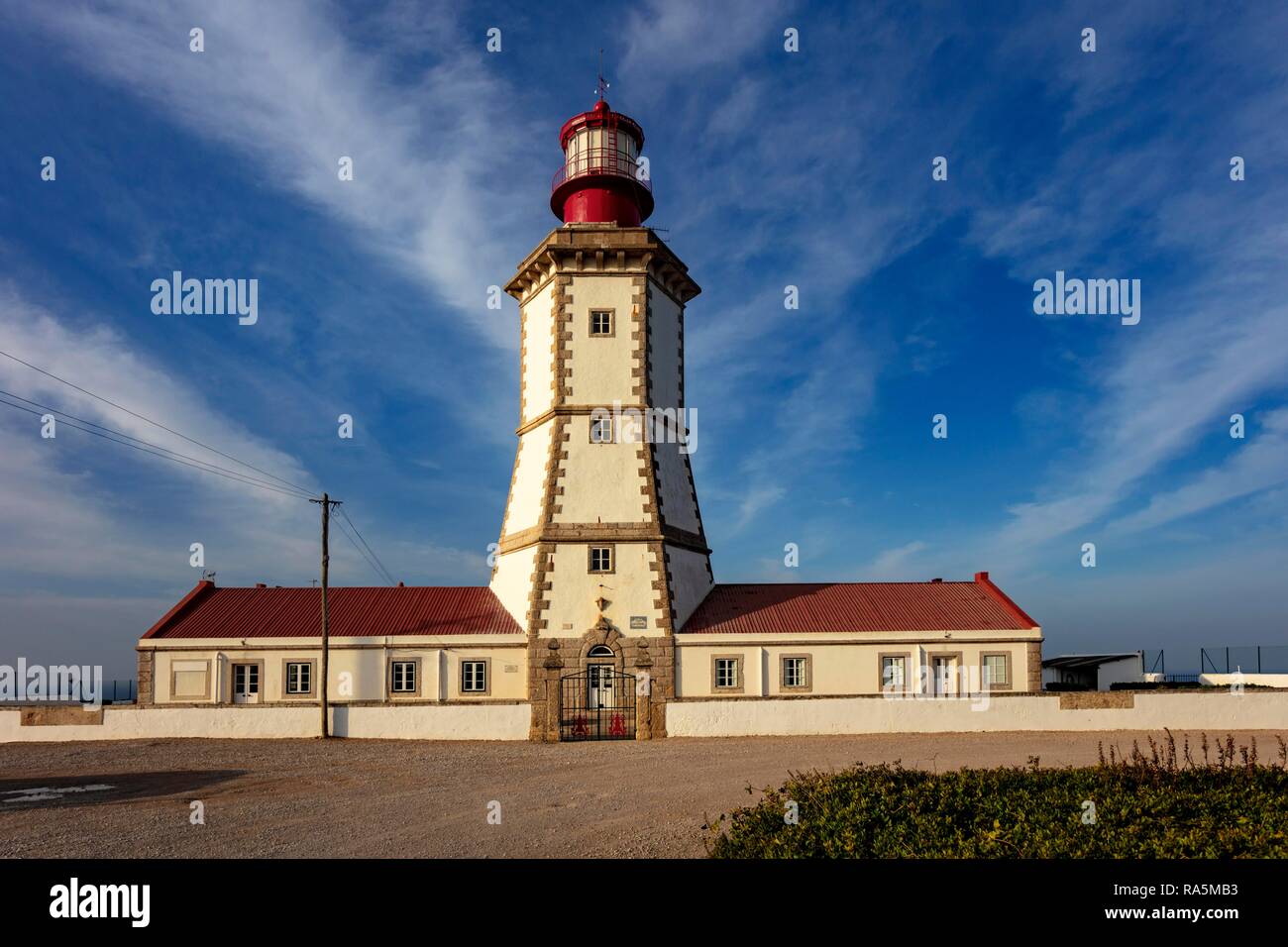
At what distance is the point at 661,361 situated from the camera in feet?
90.0

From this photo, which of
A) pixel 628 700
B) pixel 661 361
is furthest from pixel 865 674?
pixel 661 361

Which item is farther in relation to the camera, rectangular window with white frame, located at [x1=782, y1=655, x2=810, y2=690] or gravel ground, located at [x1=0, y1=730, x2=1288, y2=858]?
rectangular window with white frame, located at [x1=782, y1=655, x2=810, y2=690]

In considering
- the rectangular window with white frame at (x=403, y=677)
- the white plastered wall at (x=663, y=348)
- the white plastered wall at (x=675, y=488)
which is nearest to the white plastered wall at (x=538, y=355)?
the white plastered wall at (x=663, y=348)

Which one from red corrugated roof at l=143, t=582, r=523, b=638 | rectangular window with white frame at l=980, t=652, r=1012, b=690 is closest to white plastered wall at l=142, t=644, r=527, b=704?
red corrugated roof at l=143, t=582, r=523, b=638

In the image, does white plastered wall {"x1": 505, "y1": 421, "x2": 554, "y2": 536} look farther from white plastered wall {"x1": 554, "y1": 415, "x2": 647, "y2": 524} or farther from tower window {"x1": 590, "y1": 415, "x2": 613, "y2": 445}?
tower window {"x1": 590, "y1": 415, "x2": 613, "y2": 445}

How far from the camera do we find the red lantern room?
92.0 ft

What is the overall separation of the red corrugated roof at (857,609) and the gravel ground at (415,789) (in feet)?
11.3

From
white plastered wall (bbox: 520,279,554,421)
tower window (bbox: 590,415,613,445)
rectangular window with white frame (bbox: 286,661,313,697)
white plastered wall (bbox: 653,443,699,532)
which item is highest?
white plastered wall (bbox: 520,279,554,421)

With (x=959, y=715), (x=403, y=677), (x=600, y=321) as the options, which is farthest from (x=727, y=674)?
(x=600, y=321)

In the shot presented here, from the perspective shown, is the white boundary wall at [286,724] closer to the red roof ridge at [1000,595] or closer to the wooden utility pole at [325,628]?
the wooden utility pole at [325,628]

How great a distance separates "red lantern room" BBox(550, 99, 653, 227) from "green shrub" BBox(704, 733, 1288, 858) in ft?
69.9

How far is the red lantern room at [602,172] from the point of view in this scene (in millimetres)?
28047

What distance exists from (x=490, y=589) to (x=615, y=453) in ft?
21.1
